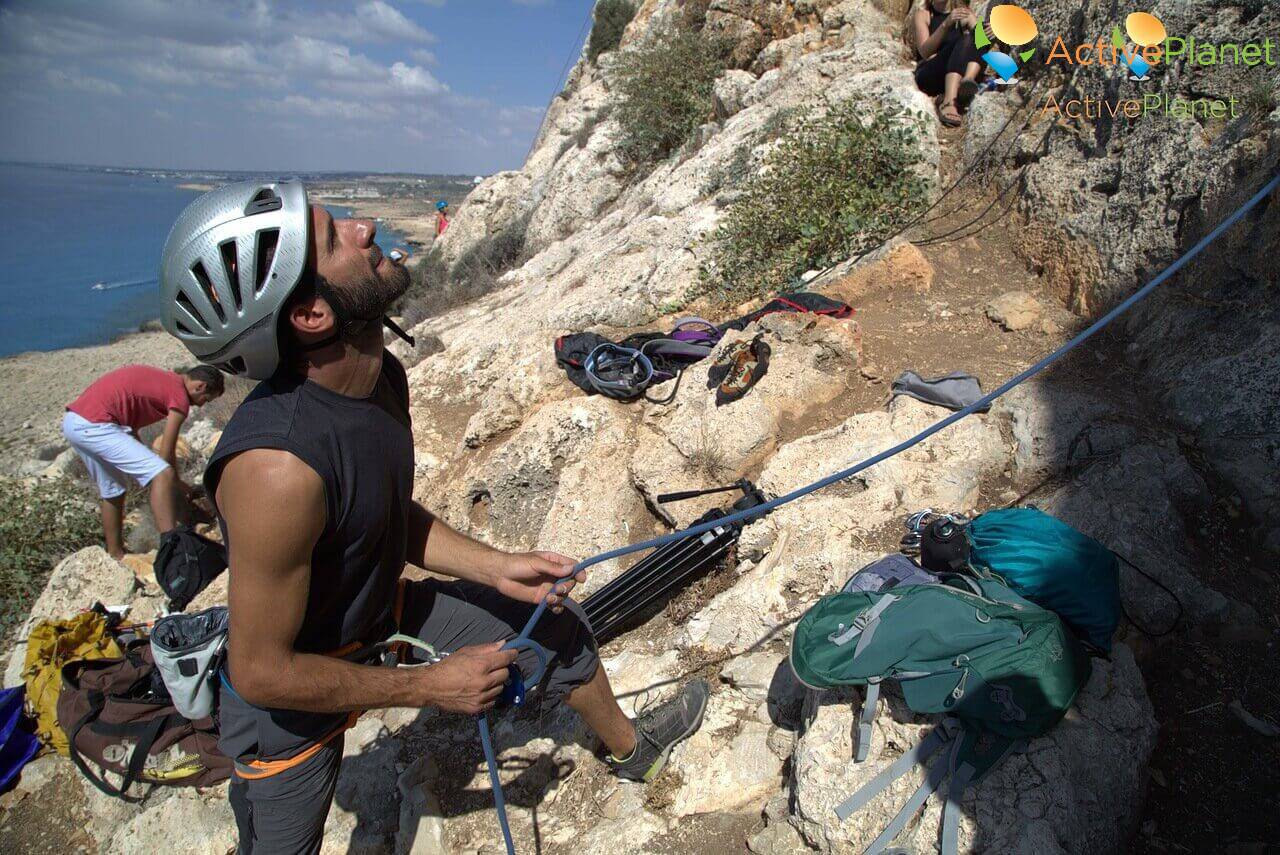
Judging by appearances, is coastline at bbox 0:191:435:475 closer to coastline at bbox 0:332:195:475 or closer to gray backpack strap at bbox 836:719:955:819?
coastline at bbox 0:332:195:475

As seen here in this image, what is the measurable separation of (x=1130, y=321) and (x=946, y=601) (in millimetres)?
2927

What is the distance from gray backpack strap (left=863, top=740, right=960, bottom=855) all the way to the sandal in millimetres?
5933

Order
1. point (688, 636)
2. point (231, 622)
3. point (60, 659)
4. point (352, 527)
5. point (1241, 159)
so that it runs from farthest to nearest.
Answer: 1. point (60, 659)
2. point (1241, 159)
3. point (688, 636)
4. point (352, 527)
5. point (231, 622)

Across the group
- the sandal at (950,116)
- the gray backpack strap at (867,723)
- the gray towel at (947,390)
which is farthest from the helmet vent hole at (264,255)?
the sandal at (950,116)

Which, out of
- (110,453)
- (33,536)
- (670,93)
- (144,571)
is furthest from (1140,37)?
(33,536)

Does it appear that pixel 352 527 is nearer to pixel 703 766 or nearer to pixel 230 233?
pixel 230 233

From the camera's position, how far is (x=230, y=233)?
167 centimetres

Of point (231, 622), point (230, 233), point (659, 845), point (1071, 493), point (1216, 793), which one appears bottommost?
point (659, 845)

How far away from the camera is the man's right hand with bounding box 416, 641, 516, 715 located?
72.9 inches

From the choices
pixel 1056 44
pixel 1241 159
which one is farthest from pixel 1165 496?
pixel 1056 44

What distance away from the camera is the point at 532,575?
228 cm

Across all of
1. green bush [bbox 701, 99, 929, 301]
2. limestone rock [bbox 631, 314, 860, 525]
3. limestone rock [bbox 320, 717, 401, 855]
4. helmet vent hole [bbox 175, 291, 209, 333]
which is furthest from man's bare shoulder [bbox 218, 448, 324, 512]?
green bush [bbox 701, 99, 929, 301]

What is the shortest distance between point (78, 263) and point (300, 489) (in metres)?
60.0

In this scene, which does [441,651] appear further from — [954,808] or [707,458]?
[707,458]
